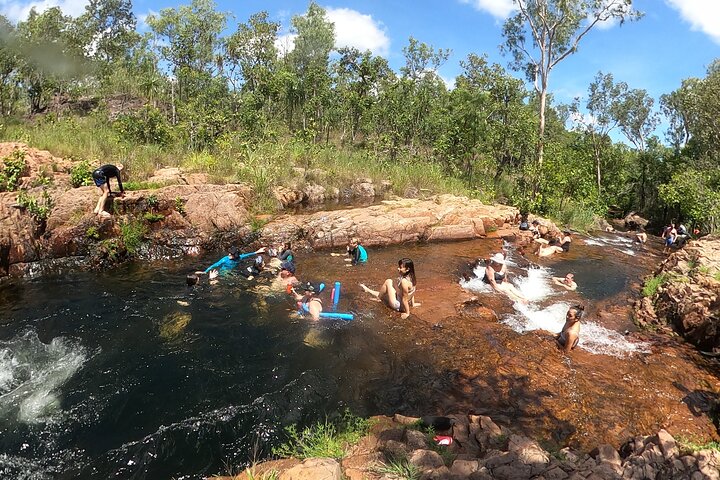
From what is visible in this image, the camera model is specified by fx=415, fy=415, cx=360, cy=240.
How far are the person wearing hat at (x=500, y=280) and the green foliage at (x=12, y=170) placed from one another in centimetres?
1149

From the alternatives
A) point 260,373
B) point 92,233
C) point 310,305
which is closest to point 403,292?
point 310,305

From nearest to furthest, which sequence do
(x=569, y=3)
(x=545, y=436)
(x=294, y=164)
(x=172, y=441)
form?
1. (x=172, y=441)
2. (x=545, y=436)
3. (x=294, y=164)
4. (x=569, y=3)

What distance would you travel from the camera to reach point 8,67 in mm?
18094

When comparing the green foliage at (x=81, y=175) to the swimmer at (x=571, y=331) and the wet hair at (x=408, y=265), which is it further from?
the swimmer at (x=571, y=331)

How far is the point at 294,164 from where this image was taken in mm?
17703

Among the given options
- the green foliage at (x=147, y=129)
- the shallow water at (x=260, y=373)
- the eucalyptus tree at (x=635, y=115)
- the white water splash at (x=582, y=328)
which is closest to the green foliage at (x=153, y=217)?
the shallow water at (x=260, y=373)

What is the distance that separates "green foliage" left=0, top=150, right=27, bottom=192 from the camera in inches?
392

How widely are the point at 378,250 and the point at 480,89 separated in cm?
1484

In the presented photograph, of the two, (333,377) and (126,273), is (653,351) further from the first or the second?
(126,273)

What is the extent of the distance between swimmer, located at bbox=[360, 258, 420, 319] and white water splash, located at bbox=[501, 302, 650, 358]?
1.77m

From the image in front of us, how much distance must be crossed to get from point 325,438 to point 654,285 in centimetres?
881

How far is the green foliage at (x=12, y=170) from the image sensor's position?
9953 millimetres

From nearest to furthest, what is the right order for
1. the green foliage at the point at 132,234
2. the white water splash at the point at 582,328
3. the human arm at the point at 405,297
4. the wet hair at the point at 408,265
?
1. the white water splash at the point at 582,328
2. the wet hair at the point at 408,265
3. the human arm at the point at 405,297
4. the green foliage at the point at 132,234

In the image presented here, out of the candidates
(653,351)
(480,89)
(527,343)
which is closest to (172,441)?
(527,343)
